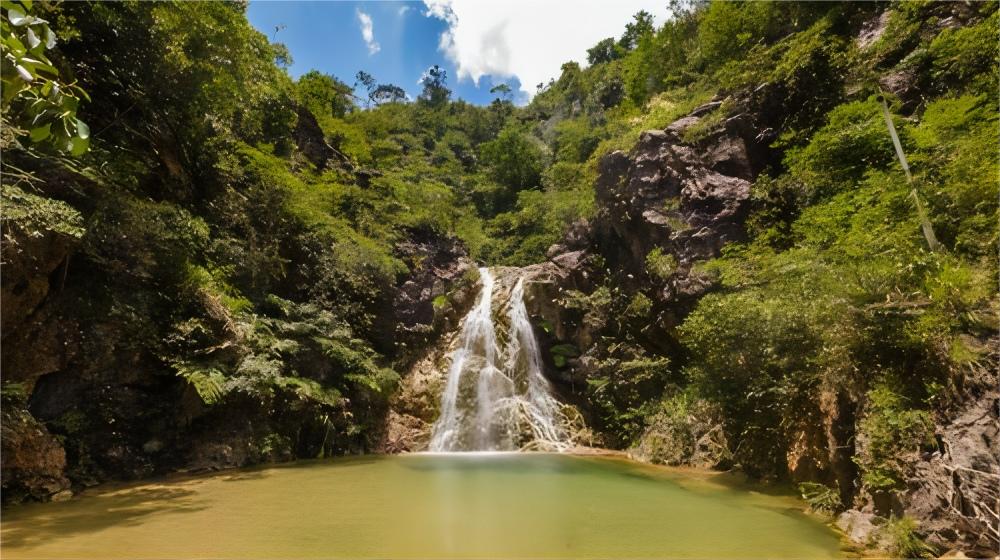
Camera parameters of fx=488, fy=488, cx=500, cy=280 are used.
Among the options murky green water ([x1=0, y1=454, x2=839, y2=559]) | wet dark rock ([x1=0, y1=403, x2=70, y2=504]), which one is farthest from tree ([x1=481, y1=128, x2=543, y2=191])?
wet dark rock ([x1=0, y1=403, x2=70, y2=504])

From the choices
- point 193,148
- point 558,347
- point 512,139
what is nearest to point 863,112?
point 558,347

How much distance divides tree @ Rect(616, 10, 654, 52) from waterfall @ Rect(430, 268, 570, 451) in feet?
67.0

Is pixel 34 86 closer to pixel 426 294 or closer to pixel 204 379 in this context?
pixel 204 379

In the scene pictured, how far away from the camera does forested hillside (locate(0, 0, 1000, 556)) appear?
15.9 feet

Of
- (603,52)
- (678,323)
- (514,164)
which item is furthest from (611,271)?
(603,52)

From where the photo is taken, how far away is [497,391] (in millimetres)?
14445

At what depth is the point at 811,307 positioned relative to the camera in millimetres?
6492

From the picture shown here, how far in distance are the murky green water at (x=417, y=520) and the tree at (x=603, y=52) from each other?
33.9 meters

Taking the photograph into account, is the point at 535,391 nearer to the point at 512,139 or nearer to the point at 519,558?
the point at 519,558

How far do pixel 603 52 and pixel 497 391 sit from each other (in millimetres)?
30684

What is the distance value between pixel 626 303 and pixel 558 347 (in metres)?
2.77

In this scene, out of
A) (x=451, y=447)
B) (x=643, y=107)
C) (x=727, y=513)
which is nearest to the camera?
(x=727, y=513)

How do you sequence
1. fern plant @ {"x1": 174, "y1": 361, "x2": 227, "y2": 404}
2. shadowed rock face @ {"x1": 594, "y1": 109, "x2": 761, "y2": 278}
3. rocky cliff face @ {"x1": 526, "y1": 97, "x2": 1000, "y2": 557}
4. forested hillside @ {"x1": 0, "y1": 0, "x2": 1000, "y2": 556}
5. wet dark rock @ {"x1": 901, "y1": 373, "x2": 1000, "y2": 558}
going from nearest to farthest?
wet dark rock @ {"x1": 901, "y1": 373, "x2": 1000, "y2": 558}
rocky cliff face @ {"x1": 526, "y1": 97, "x2": 1000, "y2": 557}
forested hillside @ {"x1": 0, "y1": 0, "x2": 1000, "y2": 556}
fern plant @ {"x1": 174, "y1": 361, "x2": 227, "y2": 404}
shadowed rock face @ {"x1": 594, "y1": 109, "x2": 761, "y2": 278}

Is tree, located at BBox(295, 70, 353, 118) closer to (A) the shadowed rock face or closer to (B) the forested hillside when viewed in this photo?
(B) the forested hillside
